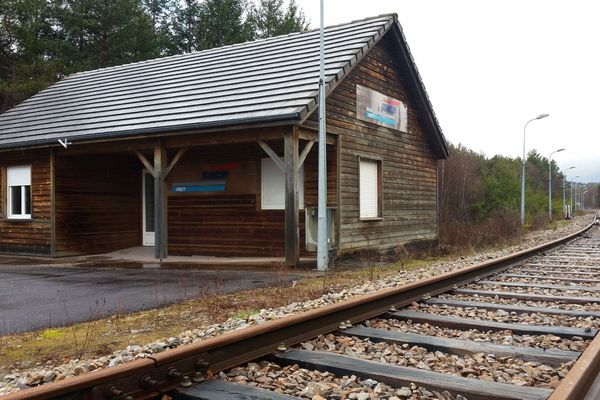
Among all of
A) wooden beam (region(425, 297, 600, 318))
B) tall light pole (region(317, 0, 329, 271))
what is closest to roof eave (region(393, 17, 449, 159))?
tall light pole (region(317, 0, 329, 271))

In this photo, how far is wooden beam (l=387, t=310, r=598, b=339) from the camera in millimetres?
4527

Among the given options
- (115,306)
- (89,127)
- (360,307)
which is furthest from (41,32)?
(360,307)

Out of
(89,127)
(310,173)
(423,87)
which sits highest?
(423,87)

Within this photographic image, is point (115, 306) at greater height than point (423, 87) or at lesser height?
lesser

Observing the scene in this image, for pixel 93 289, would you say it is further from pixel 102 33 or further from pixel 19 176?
pixel 102 33

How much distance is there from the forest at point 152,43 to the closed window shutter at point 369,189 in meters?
7.25

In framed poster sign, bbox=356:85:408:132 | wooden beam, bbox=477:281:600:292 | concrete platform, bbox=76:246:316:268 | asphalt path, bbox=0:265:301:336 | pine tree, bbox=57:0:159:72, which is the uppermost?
pine tree, bbox=57:0:159:72

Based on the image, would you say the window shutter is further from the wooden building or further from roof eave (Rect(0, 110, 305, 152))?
roof eave (Rect(0, 110, 305, 152))

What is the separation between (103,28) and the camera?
3419cm

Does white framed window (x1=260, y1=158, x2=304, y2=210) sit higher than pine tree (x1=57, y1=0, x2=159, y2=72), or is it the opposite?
pine tree (x1=57, y1=0, x2=159, y2=72)

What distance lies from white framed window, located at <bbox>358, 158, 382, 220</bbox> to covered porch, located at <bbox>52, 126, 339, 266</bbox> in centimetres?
146

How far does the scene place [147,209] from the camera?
17656mm

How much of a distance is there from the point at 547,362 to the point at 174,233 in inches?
524

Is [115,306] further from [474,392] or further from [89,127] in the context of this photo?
[89,127]
